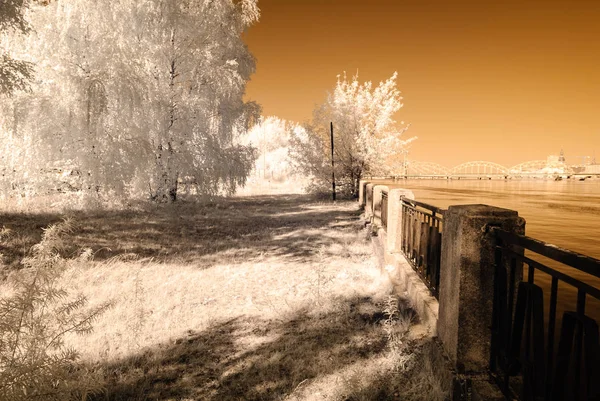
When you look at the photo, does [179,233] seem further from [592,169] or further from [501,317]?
[592,169]

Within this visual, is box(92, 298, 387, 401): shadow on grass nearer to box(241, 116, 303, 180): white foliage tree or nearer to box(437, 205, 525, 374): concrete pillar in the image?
box(437, 205, 525, 374): concrete pillar

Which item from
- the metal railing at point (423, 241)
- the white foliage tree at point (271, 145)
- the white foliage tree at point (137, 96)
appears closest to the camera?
the metal railing at point (423, 241)

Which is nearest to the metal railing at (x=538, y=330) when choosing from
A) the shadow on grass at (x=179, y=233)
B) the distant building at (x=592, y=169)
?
the shadow on grass at (x=179, y=233)

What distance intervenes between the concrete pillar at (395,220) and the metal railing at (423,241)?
0.41 feet

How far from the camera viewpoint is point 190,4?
52.7ft

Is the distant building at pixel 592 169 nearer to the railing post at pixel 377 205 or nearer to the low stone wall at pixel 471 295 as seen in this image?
the railing post at pixel 377 205

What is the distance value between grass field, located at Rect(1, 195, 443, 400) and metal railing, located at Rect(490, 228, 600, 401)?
0.73m

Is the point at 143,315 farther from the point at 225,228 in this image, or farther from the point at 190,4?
the point at 190,4

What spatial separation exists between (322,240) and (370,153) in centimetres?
1438

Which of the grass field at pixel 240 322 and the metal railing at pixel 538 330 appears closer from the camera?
the metal railing at pixel 538 330

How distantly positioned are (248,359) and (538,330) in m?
2.97

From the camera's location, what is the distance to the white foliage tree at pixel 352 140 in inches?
953

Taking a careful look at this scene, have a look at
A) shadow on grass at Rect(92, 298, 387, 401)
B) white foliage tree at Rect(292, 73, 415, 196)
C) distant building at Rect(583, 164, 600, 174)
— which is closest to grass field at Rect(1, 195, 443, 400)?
shadow on grass at Rect(92, 298, 387, 401)

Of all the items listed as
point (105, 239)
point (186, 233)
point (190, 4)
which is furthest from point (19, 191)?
point (190, 4)
